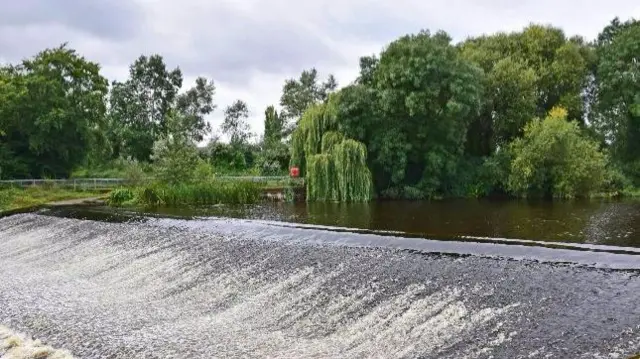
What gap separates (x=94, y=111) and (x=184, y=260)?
980 inches

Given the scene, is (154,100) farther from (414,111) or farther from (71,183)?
(414,111)

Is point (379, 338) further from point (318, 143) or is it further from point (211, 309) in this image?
point (318, 143)

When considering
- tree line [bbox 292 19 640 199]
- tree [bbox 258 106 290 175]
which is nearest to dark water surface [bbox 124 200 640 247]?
tree line [bbox 292 19 640 199]

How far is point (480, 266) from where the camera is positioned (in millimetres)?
9492

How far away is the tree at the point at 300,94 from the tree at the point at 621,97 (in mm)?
21692

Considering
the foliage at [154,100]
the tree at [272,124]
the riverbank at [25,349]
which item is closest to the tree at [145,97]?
the foliage at [154,100]

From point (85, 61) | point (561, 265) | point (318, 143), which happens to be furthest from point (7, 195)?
point (561, 265)

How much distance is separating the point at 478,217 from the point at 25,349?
1358cm

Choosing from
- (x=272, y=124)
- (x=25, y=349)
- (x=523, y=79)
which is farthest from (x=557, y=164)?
(x=272, y=124)

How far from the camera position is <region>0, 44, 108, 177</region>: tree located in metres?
31.9

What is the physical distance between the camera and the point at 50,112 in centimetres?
3166

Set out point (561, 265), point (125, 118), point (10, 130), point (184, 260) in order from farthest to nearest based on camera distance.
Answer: point (125, 118)
point (10, 130)
point (184, 260)
point (561, 265)

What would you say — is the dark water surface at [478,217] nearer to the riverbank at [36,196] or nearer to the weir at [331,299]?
the weir at [331,299]

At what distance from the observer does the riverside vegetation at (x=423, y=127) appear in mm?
26438
